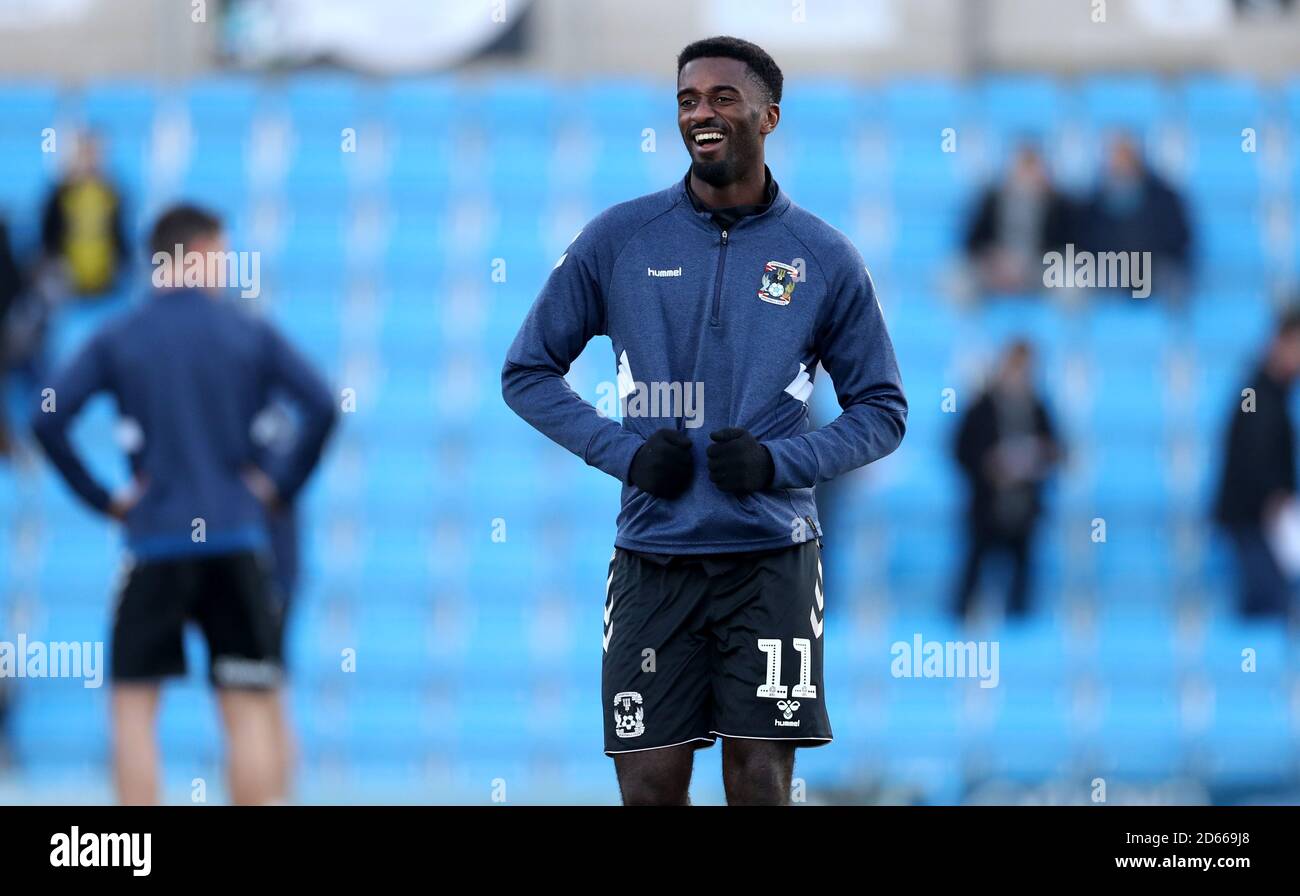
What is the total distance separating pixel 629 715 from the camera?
3.94 metres

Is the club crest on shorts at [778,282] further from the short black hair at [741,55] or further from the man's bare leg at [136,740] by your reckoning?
the man's bare leg at [136,740]

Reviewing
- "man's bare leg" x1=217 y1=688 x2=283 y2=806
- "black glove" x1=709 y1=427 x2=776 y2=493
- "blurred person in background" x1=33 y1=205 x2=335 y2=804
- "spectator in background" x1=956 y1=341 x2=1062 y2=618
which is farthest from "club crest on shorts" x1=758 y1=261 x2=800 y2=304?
"spectator in background" x1=956 y1=341 x2=1062 y2=618

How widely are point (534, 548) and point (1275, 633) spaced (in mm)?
3398

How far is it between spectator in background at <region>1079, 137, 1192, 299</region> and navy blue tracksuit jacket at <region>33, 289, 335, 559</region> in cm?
485

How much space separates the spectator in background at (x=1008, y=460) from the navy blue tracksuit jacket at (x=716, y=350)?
4691mm

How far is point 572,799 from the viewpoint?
25.1ft

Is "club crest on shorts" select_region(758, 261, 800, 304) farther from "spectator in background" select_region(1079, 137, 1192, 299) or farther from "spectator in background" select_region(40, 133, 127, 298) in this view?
"spectator in background" select_region(40, 133, 127, 298)

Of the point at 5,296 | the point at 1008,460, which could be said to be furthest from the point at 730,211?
the point at 5,296

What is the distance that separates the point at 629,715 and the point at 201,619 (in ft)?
7.07

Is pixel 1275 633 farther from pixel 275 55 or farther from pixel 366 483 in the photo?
pixel 275 55

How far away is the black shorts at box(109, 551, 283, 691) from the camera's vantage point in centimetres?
554

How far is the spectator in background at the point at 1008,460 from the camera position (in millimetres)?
8672

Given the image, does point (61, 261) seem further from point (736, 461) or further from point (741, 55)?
point (736, 461)
